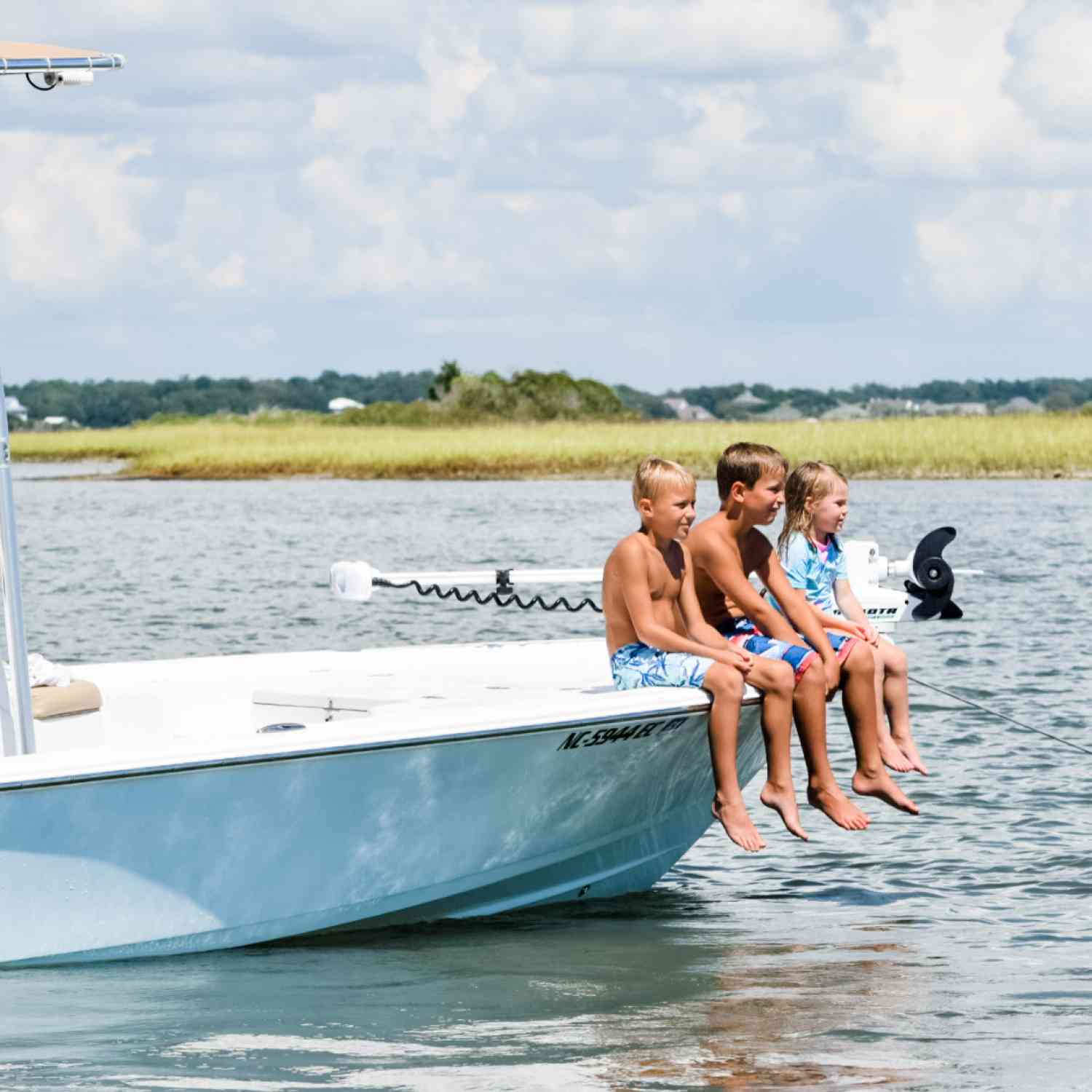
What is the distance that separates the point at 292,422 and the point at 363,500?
17300mm

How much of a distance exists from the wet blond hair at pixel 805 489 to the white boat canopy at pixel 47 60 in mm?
2641

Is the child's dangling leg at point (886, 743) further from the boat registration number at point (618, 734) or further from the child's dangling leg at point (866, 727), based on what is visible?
the boat registration number at point (618, 734)

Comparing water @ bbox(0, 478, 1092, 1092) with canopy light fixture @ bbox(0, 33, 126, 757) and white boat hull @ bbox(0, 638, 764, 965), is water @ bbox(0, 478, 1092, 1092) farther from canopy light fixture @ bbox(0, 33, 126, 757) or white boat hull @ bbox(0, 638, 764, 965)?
canopy light fixture @ bbox(0, 33, 126, 757)

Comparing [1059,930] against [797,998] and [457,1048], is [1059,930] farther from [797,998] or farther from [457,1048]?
[457,1048]

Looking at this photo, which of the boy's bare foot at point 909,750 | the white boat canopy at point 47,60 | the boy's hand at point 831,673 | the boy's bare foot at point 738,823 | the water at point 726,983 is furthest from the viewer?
the boy's bare foot at point 909,750

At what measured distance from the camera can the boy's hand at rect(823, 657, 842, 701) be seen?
21.8 ft

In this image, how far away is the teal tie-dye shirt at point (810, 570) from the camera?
23.1 ft

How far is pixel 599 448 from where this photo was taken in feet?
147

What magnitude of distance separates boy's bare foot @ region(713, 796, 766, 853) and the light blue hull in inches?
10.6

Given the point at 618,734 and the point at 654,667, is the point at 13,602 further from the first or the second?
the point at 654,667

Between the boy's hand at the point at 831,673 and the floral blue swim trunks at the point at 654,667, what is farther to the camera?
the boy's hand at the point at 831,673

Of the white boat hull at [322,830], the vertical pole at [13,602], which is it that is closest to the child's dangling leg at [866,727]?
the white boat hull at [322,830]

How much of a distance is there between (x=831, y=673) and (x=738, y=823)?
0.61m

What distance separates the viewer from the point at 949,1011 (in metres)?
5.87
